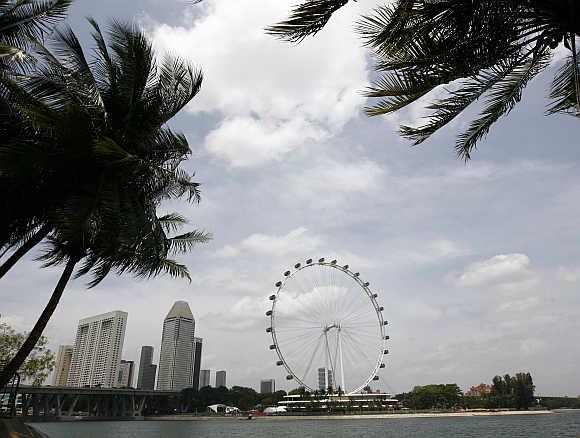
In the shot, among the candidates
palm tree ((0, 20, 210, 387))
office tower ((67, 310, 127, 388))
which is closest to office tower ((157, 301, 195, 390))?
office tower ((67, 310, 127, 388))

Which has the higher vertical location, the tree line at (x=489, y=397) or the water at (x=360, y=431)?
the tree line at (x=489, y=397)

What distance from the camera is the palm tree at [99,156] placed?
942 centimetres

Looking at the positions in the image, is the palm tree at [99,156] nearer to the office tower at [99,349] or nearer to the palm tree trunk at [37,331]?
the palm tree trunk at [37,331]

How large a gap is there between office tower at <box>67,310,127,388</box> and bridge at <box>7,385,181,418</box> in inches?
838

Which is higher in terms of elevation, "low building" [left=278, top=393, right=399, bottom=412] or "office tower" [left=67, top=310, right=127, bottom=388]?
"office tower" [left=67, top=310, right=127, bottom=388]

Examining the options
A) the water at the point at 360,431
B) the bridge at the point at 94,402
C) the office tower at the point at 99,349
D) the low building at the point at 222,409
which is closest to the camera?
the water at the point at 360,431

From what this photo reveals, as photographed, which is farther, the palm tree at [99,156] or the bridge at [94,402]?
the bridge at [94,402]

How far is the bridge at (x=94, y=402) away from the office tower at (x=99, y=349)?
2129 centimetres

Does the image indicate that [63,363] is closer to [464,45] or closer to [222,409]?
[222,409]

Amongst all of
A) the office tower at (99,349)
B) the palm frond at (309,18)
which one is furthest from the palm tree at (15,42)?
the office tower at (99,349)

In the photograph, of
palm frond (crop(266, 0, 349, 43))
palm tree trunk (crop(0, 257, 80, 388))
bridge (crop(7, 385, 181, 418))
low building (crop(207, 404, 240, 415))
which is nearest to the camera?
palm frond (crop(266, 0, 349, 43))

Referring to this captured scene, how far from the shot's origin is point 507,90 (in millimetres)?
7457

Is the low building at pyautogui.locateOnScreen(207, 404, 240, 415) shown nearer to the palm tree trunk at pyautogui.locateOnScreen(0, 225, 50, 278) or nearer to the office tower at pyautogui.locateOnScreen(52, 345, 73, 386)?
the office tower at pyautogui.locateOnScreen(52, 345, 73, 386)

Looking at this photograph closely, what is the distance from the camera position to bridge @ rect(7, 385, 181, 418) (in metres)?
102
